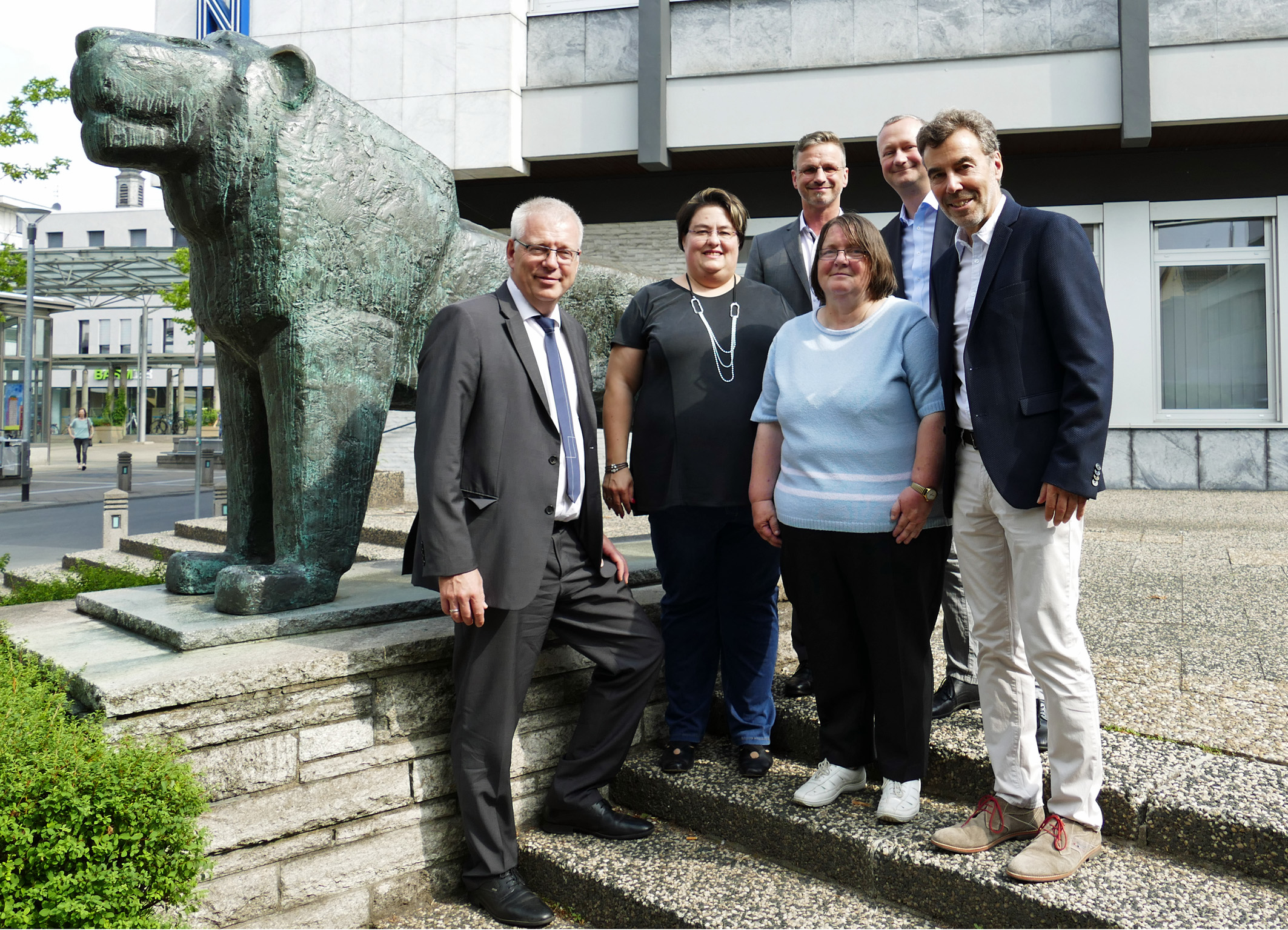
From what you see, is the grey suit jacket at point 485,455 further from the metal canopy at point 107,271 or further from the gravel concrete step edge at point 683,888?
the metal canopy at point 107,271

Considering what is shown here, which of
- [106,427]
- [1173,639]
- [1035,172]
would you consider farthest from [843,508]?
[106,427]

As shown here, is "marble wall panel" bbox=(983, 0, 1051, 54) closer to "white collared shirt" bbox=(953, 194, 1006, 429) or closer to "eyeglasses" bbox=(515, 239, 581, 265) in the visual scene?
"white collared shirt" bbox=(953, 194, 1006, 429)

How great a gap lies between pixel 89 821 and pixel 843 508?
1965 millimetres

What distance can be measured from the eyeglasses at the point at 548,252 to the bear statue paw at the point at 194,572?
1.53 metres

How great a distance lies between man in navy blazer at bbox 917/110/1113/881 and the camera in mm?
2221

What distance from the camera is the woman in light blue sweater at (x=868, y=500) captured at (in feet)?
8.35

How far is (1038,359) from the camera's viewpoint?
2293 millimetres

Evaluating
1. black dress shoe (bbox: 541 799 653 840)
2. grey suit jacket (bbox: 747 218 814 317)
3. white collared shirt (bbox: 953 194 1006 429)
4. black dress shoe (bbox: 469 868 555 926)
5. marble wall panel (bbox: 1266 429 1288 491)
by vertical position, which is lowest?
black dress shoe (bbox: 469 868 555 926)

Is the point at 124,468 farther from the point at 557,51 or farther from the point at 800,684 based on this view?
the point at 800,684

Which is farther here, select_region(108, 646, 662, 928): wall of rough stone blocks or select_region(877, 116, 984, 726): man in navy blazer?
select_region(877, 116, 984, 726): man in navy blazer

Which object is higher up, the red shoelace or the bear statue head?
the bear statue head

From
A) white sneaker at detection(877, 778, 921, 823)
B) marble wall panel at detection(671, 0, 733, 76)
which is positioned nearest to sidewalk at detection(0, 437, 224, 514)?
marble wall panel at detection(671, 0, 733, 76)

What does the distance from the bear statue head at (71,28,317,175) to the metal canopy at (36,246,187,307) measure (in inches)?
943

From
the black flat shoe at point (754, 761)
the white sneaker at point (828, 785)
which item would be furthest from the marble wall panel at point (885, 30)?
the white sneaker at point (828, 785)
